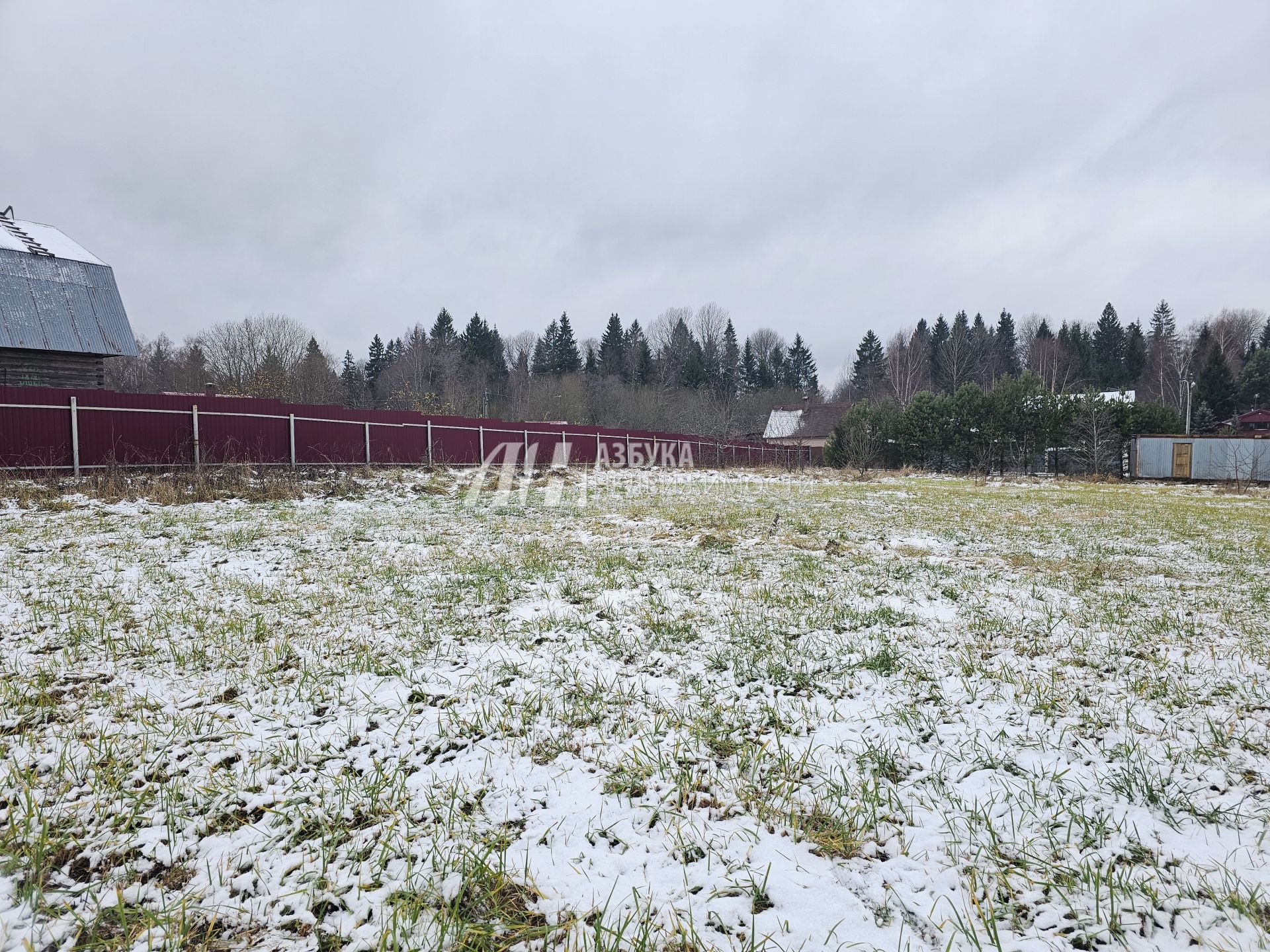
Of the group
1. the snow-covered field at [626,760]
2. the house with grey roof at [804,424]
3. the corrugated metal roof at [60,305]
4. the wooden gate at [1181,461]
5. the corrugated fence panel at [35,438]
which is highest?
the corrugated metal roof at [60,305]

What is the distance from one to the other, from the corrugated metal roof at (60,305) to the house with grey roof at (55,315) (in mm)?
16

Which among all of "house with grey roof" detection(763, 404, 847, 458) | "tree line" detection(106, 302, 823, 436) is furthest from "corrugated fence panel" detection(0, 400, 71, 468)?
"house with grey roof" detection(763, 404, 847, 458)

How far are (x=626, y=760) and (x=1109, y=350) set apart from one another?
265ft

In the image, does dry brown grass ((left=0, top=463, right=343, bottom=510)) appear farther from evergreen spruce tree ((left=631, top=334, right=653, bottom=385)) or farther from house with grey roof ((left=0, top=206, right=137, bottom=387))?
evergreen spruce tree ((left=631, top=334, right=653, bottom=385))

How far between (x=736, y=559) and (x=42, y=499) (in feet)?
35.3

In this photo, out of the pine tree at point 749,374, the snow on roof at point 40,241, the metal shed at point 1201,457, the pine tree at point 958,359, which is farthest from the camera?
the pine tree at point 749,374

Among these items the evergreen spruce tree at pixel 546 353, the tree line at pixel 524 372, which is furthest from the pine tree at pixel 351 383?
the evergreen spruce tree at pixel 546 353

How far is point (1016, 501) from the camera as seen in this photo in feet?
45.8

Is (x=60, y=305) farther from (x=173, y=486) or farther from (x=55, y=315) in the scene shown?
(x=173, y=486)

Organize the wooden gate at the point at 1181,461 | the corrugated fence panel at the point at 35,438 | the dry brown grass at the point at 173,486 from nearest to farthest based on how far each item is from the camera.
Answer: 1. the dry brown grass at the point at 173,486
2. the corrugated fence panel at the point at 35,438
3. the wooden gate at the point at 1181,461

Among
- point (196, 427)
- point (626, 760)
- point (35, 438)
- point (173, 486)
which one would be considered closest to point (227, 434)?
point (196, 427)

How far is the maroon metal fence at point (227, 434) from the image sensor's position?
1006cm

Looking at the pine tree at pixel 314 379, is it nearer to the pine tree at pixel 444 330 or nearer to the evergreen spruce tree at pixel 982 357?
the pine tree at pixel 444 330

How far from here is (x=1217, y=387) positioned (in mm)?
46594
